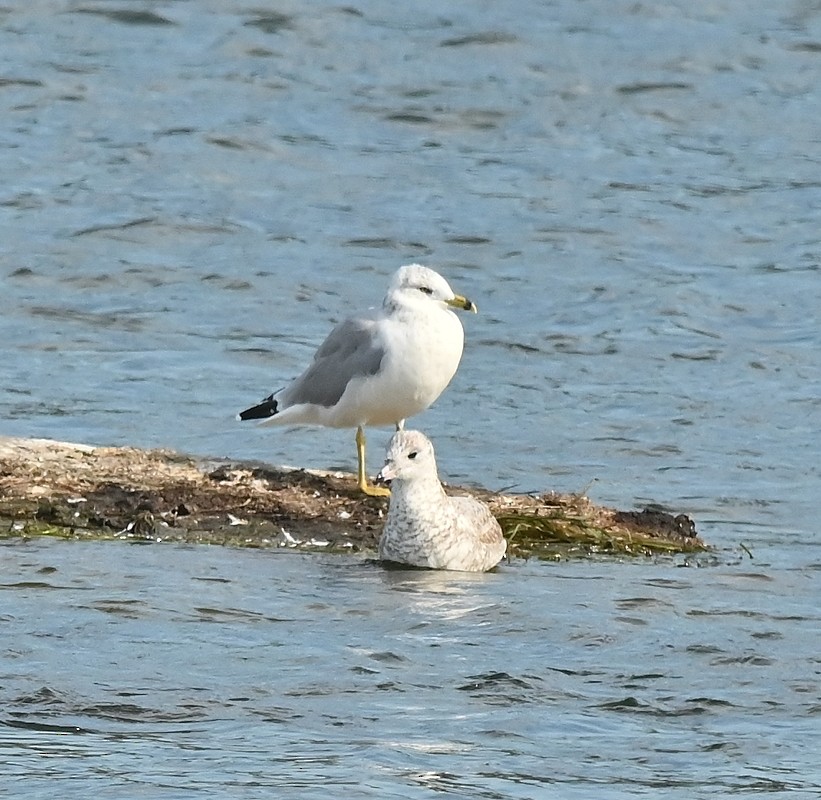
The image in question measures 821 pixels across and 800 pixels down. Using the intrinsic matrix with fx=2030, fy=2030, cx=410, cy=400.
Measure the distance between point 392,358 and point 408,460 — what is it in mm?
1423

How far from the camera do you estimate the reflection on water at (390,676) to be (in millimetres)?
6027

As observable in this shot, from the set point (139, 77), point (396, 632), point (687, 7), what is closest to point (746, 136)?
point (687, 7)

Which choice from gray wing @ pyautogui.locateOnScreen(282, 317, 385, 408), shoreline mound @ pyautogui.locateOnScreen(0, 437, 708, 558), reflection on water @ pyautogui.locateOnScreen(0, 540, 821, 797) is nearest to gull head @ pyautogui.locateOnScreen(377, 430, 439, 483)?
reflection on water @ pyautogui.locateOnScreen(0, 540, 821, 797)

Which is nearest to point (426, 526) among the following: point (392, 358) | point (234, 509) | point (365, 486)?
point (234, 509)

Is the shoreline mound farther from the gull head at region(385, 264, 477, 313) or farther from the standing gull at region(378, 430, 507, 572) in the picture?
the gull head at region(385, 264, 477, 313)

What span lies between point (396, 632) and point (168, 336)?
8792 mm

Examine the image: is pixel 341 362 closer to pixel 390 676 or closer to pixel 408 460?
pixel 408 460

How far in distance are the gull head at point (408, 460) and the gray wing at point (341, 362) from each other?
1.35 metres

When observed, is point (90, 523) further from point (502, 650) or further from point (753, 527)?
point (753, 527)

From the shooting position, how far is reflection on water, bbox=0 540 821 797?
6.03 m

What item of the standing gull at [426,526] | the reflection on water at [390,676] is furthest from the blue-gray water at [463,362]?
the standing gull at [426,526]

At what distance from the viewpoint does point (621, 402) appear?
47.9ft

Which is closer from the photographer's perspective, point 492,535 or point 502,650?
point 502,650

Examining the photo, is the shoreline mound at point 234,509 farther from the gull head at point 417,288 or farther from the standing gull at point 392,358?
the gull head at point 417,288
